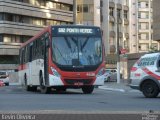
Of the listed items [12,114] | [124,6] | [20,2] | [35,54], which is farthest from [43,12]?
[12,114]

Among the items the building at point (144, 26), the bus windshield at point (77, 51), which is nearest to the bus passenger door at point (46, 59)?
the bus windshield at point (77, 51)

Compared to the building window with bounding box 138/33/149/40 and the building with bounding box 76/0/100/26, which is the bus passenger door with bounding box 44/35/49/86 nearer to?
the building with bounding box 76/0/100/26

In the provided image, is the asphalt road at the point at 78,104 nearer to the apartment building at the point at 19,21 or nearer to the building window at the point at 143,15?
the apartment building at the point at 19,21

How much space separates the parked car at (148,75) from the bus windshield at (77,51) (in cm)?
342

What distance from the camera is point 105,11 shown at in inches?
3971

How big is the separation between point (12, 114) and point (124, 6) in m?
101

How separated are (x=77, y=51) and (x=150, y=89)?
5.01 m

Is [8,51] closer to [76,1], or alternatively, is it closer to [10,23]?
[10,23]

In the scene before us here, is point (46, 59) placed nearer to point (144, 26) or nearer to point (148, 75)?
point (148, 75)

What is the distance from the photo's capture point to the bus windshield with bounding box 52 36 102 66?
25.1 metres

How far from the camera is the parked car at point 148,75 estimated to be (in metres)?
21.5

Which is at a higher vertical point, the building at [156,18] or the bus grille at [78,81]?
the building at [156,18]

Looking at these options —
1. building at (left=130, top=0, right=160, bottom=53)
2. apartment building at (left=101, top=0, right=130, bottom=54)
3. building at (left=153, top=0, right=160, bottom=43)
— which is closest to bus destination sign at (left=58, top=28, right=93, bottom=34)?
building at (left=153, top=0, right=160, bottom=43)

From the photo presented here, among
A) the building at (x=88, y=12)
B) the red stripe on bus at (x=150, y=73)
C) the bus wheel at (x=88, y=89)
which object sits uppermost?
the building at (x=88, y=12)
